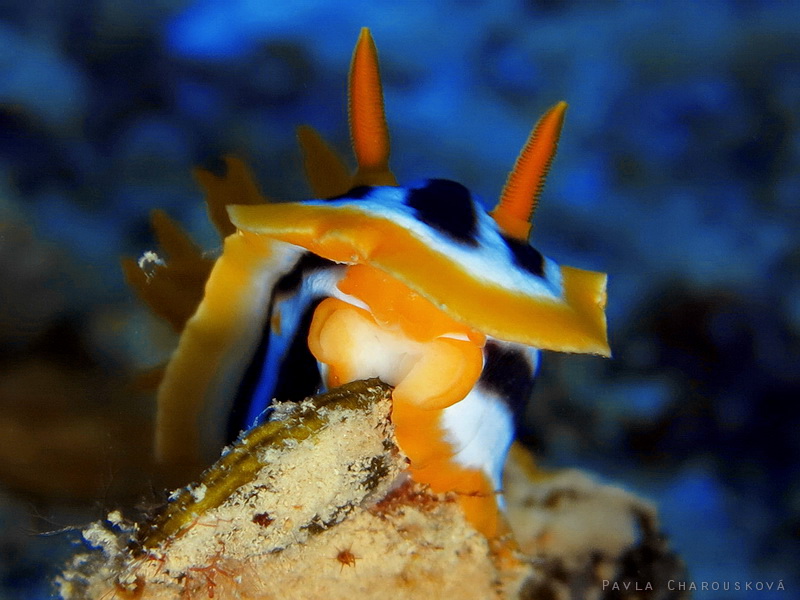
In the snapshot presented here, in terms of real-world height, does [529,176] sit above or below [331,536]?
above

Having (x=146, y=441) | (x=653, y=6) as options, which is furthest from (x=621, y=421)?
(x=653, y=6)

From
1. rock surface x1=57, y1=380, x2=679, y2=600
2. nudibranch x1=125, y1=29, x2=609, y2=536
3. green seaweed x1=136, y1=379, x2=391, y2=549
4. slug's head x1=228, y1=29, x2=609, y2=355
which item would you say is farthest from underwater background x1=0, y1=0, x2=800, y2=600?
slug's head x1=228, y1=29, x2=609, y2=355

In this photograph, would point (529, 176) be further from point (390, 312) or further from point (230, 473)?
point (230, 473)

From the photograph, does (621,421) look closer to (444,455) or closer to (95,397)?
(444,455)

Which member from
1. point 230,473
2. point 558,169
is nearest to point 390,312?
point 230,473

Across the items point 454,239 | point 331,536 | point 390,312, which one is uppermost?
point 454,239

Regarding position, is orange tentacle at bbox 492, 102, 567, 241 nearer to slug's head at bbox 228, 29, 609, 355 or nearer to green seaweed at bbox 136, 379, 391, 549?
slug's head at bbox 228, 29, 609, 355

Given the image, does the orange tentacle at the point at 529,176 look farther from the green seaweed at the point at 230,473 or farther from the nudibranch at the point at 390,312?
the green seaweed at the point at 230,473
